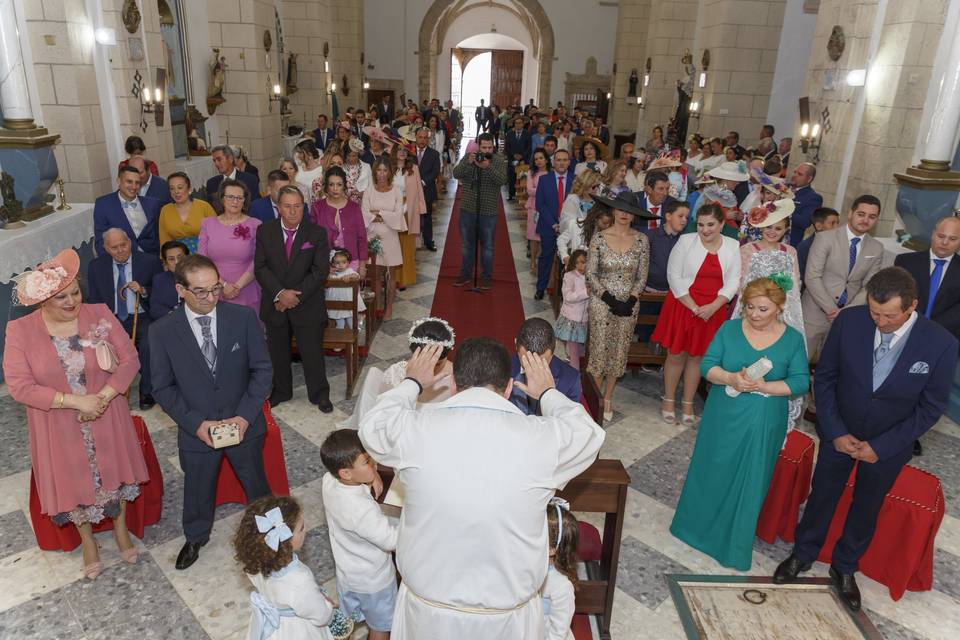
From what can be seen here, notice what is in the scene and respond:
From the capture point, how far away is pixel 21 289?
2.86m

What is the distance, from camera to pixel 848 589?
10.9 ft

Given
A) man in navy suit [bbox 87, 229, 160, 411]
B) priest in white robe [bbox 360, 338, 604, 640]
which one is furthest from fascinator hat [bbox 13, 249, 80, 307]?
priest in white robe [bbox 360, 338, 604, 640]

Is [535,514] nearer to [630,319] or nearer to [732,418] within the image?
[732,418]

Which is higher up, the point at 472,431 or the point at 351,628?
the point at 472,431

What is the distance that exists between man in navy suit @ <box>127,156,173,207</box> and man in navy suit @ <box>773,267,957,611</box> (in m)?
5.17

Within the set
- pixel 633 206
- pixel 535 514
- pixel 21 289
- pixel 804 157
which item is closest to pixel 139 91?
pixel 21 289

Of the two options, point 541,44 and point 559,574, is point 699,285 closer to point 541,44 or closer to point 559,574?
point 559,574

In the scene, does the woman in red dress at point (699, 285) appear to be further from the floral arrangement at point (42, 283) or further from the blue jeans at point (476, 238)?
the floral arrangement at point (42, 283)

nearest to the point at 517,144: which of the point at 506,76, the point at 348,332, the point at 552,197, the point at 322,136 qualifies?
the point at 322,136

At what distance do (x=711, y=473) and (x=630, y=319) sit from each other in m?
1.60

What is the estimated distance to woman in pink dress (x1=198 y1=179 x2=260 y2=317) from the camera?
4645 mm

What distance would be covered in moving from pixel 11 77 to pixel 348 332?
3714mm

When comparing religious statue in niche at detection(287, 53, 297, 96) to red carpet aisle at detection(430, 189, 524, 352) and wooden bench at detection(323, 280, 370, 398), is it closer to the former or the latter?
red carpet aisle at detection(430, 189, 524, 352)

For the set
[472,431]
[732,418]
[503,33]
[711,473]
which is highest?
[503,33]
